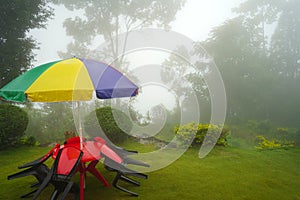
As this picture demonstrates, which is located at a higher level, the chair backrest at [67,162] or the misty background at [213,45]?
the misty background at [213,45]

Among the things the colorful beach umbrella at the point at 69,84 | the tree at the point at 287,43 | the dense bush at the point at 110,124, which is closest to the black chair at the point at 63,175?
the colorful beach umbrella at the point at 69,84

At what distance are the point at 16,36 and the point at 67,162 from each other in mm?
7452

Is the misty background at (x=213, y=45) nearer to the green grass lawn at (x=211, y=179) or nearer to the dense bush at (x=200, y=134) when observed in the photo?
the dense bush at (x=200, y=134)

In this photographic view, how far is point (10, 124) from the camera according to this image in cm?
604

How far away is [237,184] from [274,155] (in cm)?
259

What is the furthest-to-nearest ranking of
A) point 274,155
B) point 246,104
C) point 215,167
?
point 246,104 → point 274,155 → point 215,167

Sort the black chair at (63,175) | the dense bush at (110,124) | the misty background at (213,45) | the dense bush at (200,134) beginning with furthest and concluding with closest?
the misty background at (213,45)
the dense bush at (110,124)
the dense bush at (200,134)
the black chair at (63,175)

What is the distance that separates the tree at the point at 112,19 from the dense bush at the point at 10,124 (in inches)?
247

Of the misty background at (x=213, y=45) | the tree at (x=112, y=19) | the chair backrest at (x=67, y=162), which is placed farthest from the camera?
the tree at (x=112, y=19)

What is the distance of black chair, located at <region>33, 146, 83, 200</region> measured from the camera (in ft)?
8.66

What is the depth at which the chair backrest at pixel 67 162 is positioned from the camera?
110 inches

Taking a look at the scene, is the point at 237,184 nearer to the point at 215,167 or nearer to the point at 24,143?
the point at 215,167

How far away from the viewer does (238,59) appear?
1129cm

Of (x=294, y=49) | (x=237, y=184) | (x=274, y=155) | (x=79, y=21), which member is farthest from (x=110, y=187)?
(x=294, y=49)
